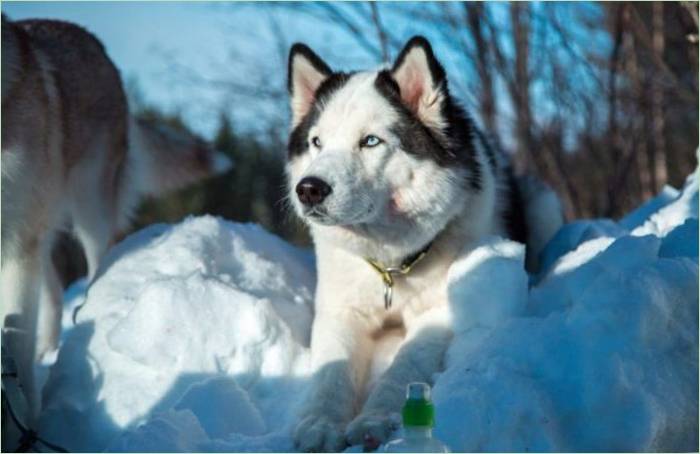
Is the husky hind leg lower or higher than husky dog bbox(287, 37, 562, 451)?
lower

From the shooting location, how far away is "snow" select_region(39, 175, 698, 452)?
225cm

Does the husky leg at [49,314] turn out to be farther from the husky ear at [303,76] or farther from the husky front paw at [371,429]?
the husky front paw at [371,429]

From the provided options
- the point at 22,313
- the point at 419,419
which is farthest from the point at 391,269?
the point at 22,313

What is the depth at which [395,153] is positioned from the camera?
A: 3.00m

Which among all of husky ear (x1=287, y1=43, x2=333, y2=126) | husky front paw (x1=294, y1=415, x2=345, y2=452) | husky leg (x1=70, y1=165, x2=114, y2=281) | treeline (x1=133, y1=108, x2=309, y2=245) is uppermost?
husky ear (x1=287, y1=43, x2=333, y2=126)

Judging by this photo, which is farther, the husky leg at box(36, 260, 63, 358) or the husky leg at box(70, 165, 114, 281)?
the husky leg at box(70, 165, 114, 281)

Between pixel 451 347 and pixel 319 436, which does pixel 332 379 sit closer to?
pixel 319 436

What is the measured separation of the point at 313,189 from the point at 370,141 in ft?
1.36

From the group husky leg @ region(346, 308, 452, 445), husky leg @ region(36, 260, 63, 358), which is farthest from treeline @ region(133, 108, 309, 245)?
husky leg @ region(346, 308, 452, 445)

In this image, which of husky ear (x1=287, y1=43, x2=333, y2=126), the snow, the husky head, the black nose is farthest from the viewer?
husky ear (x1=287, y1=43, x2=333, y2=126)

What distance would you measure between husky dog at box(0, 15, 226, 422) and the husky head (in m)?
1.18

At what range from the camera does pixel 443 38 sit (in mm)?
6531

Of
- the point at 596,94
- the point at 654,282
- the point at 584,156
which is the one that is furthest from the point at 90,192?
the point at 584,156

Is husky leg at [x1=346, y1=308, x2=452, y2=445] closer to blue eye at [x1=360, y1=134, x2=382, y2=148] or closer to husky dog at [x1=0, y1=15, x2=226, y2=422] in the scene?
blue eye at [x1=360, y1=134, x2=382, y2=148]
